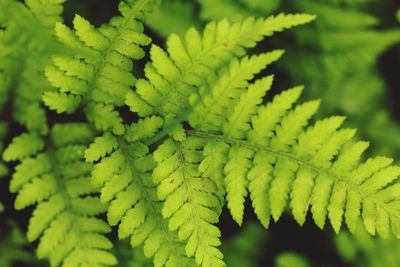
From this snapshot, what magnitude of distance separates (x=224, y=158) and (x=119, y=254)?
0.94 metres

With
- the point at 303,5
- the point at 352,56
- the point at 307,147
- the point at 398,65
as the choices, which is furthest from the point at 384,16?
the point at 307,147

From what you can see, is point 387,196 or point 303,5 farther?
point 303,5

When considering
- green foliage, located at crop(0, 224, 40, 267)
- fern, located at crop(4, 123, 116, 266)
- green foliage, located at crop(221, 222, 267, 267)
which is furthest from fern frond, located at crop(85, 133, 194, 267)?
green foliage, located at crop(221, 222, 267, 267)

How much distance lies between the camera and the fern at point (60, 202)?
6.59 ft

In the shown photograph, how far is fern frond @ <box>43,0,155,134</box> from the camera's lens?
192cm

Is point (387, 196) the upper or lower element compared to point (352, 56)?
lower

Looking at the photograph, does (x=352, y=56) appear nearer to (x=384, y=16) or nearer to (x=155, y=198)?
(x=384, y=16)

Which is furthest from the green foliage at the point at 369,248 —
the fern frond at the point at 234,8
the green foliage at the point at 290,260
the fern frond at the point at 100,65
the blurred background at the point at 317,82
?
the fern frond at the point at 100,65

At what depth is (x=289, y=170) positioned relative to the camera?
2008mm

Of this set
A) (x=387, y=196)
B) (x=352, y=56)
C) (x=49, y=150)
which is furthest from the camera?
(x=352, y=56)

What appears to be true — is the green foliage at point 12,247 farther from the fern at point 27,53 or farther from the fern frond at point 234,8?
the fern frond at point 234,8

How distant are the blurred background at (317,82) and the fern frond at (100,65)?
2.26 feet

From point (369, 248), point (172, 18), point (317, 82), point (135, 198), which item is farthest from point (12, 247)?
point (369, 248)

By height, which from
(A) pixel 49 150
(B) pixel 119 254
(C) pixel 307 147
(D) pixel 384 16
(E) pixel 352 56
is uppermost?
(D) pixel 384 16
